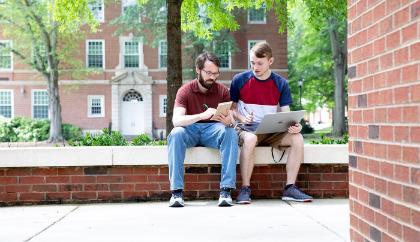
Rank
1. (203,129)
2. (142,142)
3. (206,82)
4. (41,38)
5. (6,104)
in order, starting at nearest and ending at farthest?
(206,82) → (203,129) → (142,142) → (41,38) → (6,104)

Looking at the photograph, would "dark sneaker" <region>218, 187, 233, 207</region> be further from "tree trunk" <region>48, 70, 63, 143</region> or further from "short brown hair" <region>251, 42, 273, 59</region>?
"tree trunk" <region>48, 70, 63, 143</region>

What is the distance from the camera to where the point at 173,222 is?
4699 millimetres

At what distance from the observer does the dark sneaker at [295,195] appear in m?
5.83

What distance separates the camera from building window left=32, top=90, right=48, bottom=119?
34500 mm

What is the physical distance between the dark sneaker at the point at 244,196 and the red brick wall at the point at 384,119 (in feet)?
7.91

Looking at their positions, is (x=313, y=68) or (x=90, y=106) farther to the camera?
(x=313, y=68)

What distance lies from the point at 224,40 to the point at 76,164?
2682 cm

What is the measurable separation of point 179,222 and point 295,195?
1.57 metres

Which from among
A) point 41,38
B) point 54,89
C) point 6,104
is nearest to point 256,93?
point 41,38

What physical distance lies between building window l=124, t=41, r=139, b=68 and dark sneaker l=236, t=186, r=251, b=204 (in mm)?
29755

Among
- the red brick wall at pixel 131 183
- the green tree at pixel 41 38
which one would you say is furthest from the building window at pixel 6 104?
the red brick wall at pixel 131 183

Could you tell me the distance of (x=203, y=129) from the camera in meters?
5.92

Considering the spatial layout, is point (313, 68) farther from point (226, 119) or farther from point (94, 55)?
point (226, 119)

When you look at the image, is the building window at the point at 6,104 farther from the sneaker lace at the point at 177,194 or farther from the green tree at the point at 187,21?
the sneaker lace at the point at 177,194
